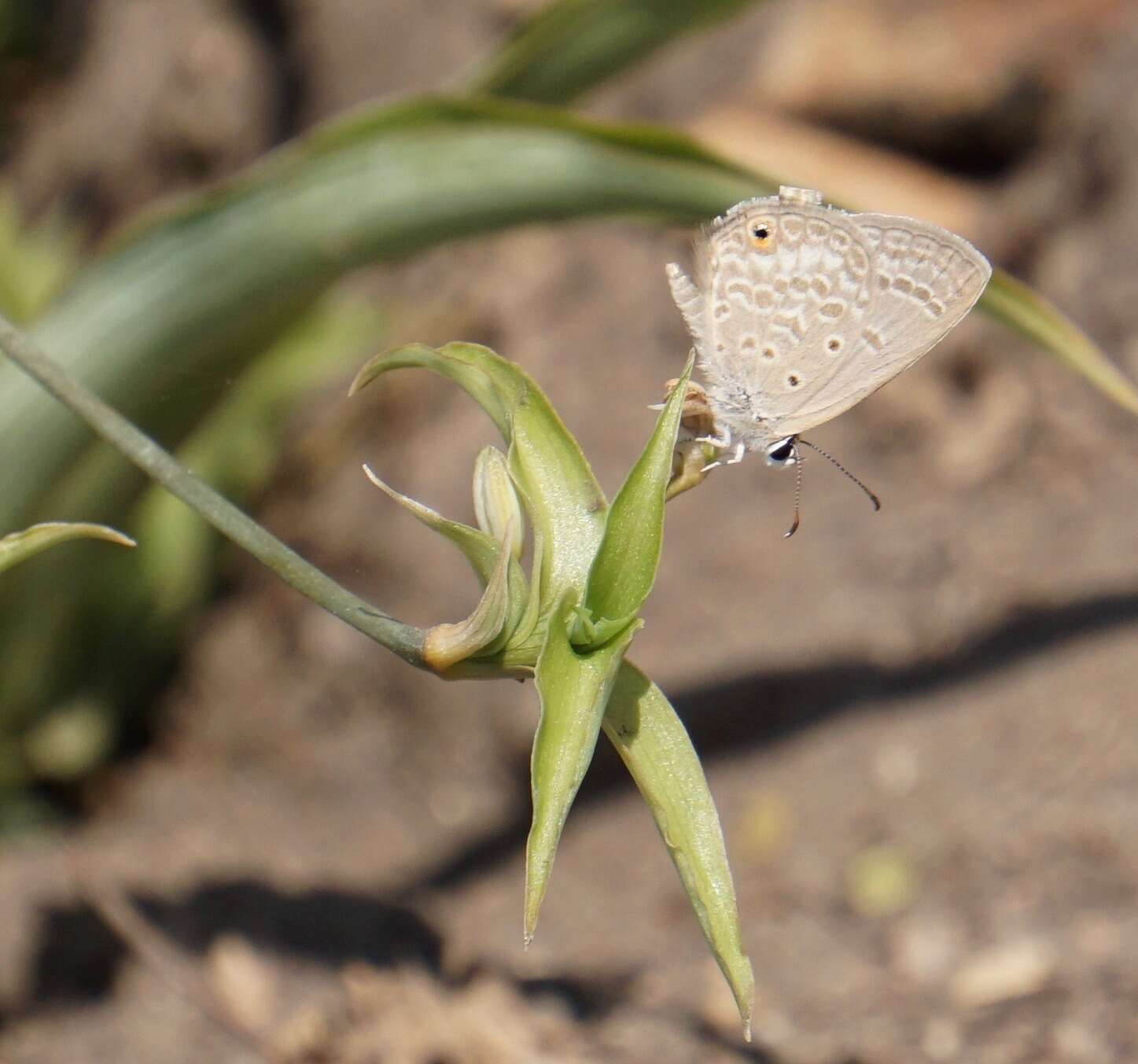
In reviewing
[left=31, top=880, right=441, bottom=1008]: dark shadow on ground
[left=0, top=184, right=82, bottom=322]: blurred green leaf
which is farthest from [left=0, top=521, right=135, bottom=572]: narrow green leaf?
[left=0, top=184, right=82, bottom=322]: blurred green leaf

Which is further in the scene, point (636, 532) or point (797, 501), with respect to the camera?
point (797, 501)

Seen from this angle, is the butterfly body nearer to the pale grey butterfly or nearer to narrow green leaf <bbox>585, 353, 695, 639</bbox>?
the pale grey butterfly

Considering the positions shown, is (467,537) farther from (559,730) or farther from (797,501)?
(797,501)

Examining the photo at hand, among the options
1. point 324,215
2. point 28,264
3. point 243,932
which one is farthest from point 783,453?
point 28,264

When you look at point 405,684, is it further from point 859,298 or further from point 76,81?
point 76,81

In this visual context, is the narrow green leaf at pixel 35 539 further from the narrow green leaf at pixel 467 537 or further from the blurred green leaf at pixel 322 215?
the blurred green leaf at pixel 322 215

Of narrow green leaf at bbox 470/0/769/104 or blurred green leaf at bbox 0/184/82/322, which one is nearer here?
narrow green leaf at bbox 470/0/769/104
